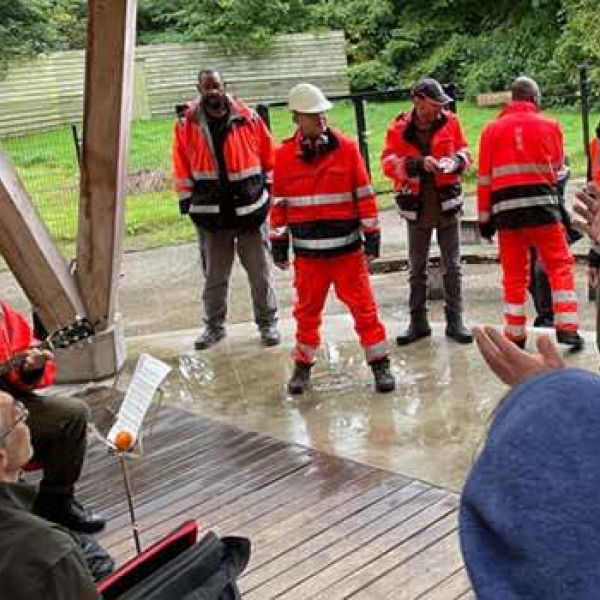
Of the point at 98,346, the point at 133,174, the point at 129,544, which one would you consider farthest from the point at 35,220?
the point at 133,174

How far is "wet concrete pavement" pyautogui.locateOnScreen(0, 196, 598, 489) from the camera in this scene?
13.5 ft

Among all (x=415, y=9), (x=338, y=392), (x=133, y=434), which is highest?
(x=415, y=9)

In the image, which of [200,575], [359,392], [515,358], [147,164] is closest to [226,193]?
[359,392]

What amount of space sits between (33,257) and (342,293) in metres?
1.63

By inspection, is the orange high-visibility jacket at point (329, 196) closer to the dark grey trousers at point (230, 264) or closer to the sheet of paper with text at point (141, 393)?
the dark grey trousers at point (230, 264)

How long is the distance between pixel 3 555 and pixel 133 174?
13089 mm

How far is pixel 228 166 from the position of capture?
5.62 metres

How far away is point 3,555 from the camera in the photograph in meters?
1.67

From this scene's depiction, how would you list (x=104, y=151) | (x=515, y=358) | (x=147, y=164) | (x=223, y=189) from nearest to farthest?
(x=515, y=358) < (x=104, y=151) < (x=223, y=189) < (x=147, y=164)

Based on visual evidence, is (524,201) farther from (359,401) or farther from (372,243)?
(359,401)

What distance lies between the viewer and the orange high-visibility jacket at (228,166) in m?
5.61

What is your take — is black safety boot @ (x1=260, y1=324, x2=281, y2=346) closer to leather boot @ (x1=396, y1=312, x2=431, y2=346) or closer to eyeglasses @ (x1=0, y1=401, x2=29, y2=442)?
leather boot @ (x1=396, y1=312, x2=431, y2=346)

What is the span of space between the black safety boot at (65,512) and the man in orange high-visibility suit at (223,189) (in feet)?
7.86

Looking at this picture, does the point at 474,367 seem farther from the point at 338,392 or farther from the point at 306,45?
the point at 306,45
